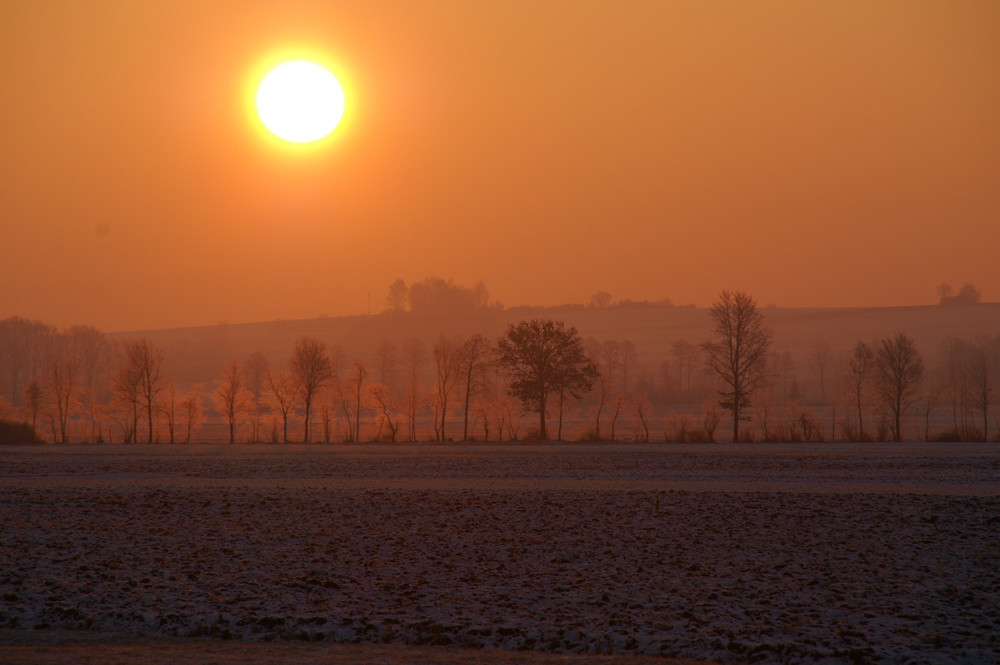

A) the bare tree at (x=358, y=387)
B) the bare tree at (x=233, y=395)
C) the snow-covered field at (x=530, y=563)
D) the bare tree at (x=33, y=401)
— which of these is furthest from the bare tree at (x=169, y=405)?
the snow-covered field at (x=530, y=563)

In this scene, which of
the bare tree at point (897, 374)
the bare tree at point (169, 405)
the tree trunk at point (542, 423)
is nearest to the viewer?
the tree trunk at point (542, 423)

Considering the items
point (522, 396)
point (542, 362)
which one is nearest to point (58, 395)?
point (522, 396)

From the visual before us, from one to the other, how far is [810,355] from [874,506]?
159 m

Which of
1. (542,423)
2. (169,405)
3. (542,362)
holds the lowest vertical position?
(542,423)

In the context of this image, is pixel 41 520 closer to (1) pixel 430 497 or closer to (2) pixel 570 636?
(1) pixel 430 497

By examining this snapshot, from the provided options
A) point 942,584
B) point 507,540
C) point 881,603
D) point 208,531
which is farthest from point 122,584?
point 942,584

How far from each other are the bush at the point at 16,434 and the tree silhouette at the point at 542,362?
35.4 metres

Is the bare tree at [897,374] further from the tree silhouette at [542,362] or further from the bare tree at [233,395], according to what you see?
the bare tree at [233,395]

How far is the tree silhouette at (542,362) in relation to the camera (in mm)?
63031

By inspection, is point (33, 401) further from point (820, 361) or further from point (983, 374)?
point (820, 361)

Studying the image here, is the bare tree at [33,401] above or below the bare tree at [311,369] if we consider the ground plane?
below

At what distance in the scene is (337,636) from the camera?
43.8 ft

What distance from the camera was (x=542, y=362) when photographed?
6319 cm

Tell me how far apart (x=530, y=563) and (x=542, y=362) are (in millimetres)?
45933
